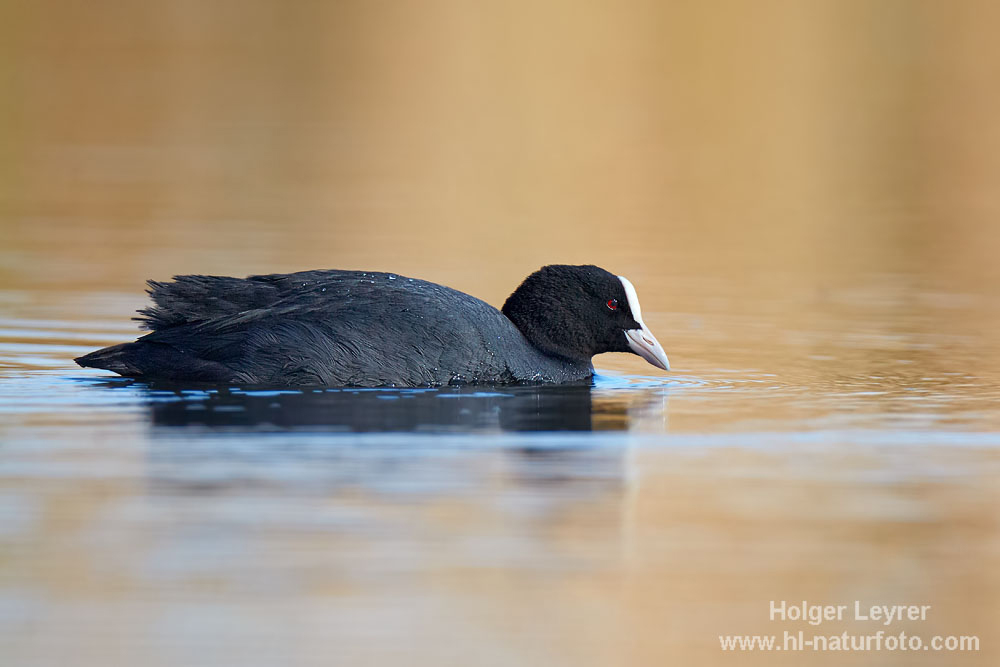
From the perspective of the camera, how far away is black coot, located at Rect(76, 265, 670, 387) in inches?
348

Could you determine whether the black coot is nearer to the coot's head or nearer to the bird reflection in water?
the bird reflection in water

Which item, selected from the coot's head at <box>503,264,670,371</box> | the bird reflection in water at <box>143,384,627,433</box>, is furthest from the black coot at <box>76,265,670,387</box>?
the coot's head at <box>503,264,670,371</box>

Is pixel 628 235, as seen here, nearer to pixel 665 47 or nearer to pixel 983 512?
pixel 983 512

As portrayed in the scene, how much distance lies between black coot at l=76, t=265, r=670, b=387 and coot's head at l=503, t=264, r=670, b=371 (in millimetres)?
405

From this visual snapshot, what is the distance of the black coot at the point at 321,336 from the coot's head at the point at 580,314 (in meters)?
0.40

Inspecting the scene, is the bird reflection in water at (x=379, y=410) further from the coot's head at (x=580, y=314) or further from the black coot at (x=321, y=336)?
the coot's head at (x=580, y=314)

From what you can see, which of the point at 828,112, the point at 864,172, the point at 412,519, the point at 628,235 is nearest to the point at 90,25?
the point at 828,112

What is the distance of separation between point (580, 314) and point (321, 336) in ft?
6.25

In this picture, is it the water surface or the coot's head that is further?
the coot's head

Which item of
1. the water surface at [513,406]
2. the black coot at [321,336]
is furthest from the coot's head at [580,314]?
the black coot at [321,336]

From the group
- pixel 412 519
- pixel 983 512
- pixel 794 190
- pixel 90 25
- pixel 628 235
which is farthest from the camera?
pixel 90 25

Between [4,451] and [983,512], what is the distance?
4152 millimetres

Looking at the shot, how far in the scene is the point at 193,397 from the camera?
8570 mm

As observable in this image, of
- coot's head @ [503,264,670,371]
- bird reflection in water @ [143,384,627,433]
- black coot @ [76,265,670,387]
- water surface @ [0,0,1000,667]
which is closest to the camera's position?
water surface @ [0,0,1000,667]
